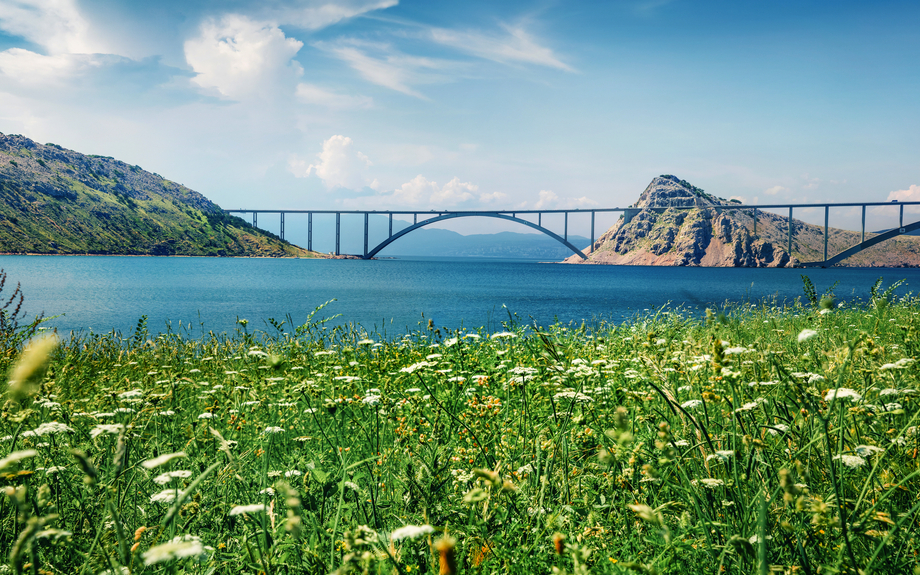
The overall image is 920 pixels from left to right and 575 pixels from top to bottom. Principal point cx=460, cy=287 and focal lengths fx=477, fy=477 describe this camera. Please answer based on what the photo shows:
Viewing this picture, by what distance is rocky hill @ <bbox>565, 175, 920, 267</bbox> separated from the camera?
437ft

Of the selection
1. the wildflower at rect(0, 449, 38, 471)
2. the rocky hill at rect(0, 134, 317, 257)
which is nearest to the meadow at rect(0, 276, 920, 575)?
the wildflower at rect(0, 449, 38, 471)

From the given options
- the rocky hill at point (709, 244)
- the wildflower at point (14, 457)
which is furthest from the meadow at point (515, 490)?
the rocky hill at point (709, 244)

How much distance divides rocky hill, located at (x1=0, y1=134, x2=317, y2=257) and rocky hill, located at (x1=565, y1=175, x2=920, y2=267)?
98878 millimetres

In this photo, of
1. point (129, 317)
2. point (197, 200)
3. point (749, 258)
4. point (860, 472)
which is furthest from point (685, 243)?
point (197, 200)

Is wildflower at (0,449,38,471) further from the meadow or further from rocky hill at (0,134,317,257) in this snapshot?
rocky hill at (0,134,317,257)

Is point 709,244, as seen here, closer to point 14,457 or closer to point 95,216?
point 14,457

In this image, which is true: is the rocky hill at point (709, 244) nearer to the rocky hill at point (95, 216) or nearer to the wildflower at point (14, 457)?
the rocky hill at point (95, 216)

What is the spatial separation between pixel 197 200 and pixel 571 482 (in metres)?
208

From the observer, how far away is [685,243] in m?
140

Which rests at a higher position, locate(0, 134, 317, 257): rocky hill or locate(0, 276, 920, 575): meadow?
locate(0, 134, 317, 257): rocky hill

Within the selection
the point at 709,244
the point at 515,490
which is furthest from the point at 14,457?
the point at 709,244

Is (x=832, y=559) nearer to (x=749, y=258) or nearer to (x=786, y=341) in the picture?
(x=786, y=341)

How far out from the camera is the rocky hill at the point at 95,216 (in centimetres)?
10694

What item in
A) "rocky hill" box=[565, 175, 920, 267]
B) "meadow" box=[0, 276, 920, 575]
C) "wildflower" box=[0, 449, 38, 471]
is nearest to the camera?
"wildflower" box=[0, 449, 38, 471]
